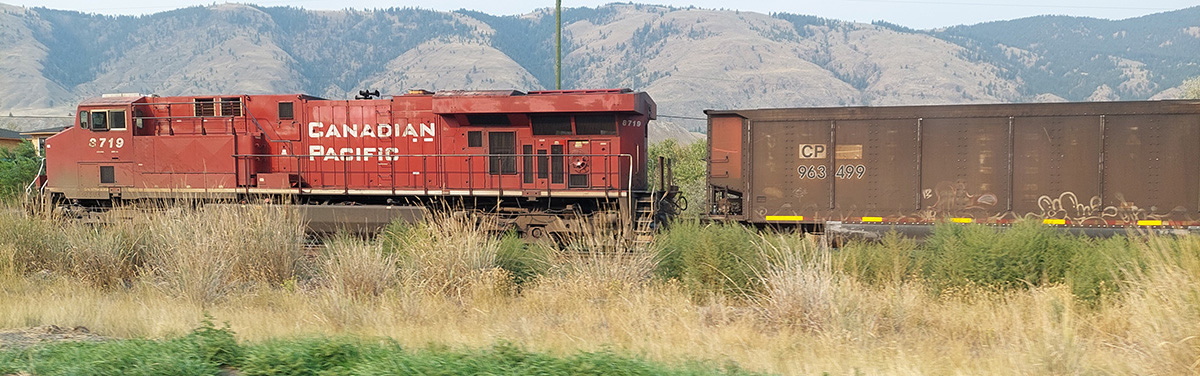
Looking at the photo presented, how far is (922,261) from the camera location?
995cm

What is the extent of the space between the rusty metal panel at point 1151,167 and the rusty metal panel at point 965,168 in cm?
159

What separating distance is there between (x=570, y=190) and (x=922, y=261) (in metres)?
6.63

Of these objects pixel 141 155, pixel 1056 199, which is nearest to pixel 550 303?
pixel 1056 199

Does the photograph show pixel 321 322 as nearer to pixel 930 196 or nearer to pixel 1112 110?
pixel 930 196

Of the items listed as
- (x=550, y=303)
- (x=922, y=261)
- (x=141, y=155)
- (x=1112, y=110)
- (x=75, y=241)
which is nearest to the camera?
(x=550, y=303)

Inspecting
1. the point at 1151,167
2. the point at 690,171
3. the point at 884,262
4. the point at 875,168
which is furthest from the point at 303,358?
the point at 690,171

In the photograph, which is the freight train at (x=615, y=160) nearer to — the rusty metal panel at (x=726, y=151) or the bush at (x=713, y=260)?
the rusty metal panel at (x=726, y=151)

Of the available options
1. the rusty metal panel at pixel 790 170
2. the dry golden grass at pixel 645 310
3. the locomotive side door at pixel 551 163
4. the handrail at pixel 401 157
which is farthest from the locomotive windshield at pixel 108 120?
the rusty metal panel at pixel 790 170

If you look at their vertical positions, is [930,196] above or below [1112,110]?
below

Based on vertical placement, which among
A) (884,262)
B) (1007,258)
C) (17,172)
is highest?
(17,172)

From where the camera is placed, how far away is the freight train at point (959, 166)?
12469mm

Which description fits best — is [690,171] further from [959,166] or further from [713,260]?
[713,260]

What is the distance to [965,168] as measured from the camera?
1308 centimetres

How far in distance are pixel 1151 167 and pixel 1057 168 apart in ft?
4.50
